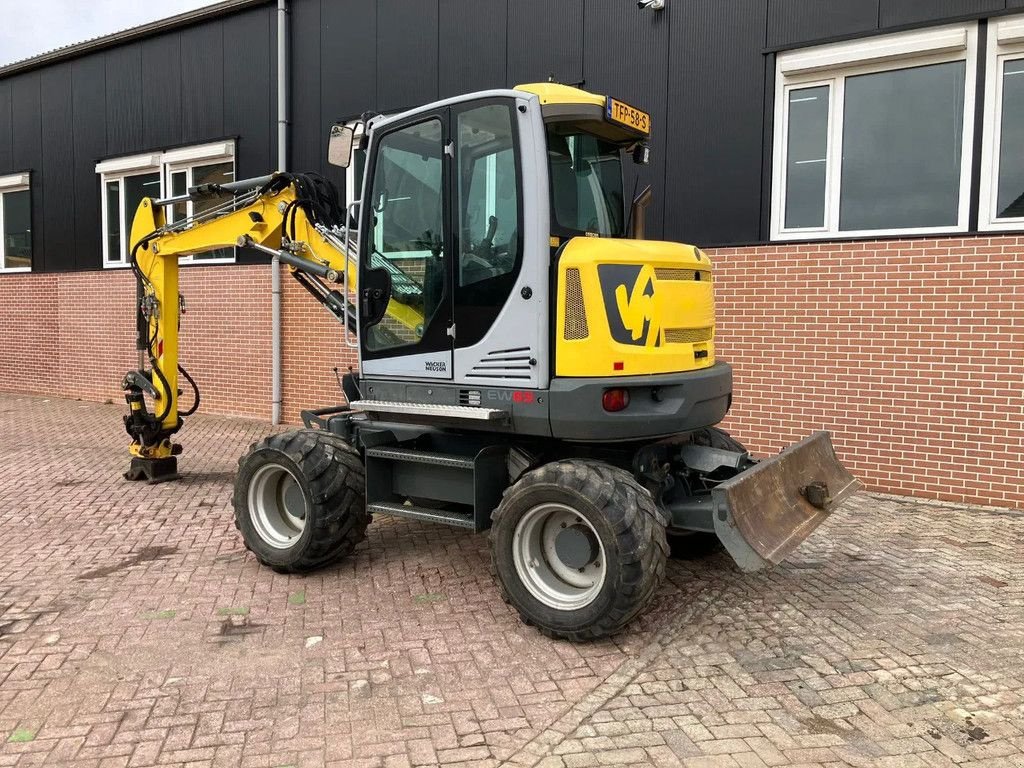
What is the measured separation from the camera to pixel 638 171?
8117mm

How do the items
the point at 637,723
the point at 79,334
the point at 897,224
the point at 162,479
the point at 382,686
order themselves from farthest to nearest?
the point at 79,334 < the point at 162,479 < the point at 897,224 < the point at 382,686 < the point at 637,723

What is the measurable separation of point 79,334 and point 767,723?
1358 cm

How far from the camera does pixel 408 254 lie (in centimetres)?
488

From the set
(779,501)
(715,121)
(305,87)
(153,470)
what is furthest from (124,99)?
(779,501)

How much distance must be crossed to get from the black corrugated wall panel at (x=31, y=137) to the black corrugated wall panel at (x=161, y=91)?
3.03 m

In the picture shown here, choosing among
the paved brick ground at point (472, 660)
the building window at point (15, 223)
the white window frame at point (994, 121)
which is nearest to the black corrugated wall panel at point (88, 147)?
the building window at point (15, 223)

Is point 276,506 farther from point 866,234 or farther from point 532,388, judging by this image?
point 866,234

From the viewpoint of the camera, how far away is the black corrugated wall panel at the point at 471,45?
9.26m

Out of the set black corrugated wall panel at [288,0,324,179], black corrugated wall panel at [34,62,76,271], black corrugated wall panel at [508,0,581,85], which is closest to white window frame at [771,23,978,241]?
black corrugated wall panel at [508,0,581,85]

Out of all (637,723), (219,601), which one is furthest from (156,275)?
(637,723)

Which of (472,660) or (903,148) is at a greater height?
(903,148)

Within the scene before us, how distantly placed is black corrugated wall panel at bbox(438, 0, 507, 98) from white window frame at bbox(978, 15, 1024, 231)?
4855 millimetres

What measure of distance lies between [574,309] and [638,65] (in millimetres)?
5139

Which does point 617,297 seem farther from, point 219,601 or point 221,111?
point 221,111
